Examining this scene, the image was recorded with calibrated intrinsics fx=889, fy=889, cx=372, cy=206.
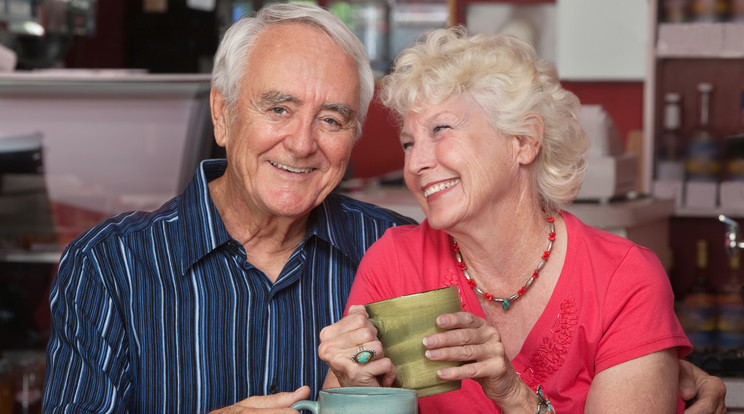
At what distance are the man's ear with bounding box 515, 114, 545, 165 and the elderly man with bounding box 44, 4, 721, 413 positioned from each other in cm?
31

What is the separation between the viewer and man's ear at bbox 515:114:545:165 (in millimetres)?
1379

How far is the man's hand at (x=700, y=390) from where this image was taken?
1353 millimetres

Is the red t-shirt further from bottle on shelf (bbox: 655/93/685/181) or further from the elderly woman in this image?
bottle on shelf (bbox: 655/93/685/181)

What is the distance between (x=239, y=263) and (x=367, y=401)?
68cm

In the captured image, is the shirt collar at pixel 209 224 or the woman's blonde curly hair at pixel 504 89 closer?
the woman's blonde curly hair at pixel 504 89

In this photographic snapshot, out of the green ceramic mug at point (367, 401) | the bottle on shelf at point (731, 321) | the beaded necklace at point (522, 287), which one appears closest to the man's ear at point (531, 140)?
the beaded necklace at point (522, 287)

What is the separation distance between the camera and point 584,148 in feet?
4.79

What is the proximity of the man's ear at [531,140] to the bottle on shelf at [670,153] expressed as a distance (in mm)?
2465

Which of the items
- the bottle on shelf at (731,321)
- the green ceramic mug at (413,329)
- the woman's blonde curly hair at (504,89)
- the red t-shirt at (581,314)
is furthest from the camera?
the bottle on shelf at (731,321)

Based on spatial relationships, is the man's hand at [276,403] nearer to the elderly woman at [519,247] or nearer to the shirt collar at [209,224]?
the elderly woman at [519,247]

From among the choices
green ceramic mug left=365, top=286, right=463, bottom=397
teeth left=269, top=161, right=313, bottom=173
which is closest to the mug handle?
green ceramic mug left=365, top=286, right=463, bottom=397

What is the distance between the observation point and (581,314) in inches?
51.8

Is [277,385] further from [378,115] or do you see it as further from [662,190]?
[378,115]

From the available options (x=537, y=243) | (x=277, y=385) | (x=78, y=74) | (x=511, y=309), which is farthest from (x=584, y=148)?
(x=78, y=74)
